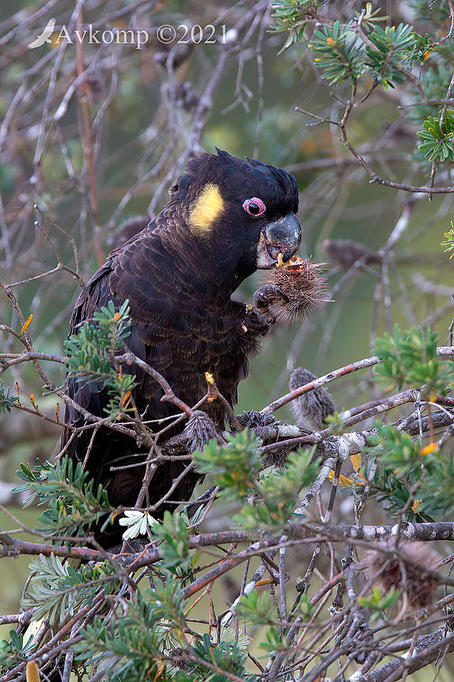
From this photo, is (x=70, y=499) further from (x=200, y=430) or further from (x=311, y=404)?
(x=311, y=404)

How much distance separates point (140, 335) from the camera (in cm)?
230

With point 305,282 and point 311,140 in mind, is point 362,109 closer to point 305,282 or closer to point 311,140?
point 311,140

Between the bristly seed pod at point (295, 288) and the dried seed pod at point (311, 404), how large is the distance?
0.20 metres

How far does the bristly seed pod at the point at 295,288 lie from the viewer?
2158 mm

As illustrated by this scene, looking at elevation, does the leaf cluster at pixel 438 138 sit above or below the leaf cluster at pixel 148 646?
above

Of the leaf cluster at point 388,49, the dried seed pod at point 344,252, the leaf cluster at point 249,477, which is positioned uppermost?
the leaf cluster at point 388,49

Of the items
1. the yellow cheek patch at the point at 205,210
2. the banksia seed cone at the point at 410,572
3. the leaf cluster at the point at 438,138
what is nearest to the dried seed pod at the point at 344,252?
the yellow cheek patch at the point at 205,210

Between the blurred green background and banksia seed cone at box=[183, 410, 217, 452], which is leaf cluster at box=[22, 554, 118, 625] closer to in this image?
banksia seed cone at box=[183, 410, 217, 452]

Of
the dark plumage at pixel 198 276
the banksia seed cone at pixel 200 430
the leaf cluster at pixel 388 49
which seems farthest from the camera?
the dark plumage at pixel 198 276

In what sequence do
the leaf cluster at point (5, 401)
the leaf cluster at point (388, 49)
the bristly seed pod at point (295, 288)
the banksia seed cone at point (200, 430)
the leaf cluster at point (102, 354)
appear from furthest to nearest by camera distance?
the bristly seed pod at point (295, 288) → the banksia seed cone at point (200, 430) → the leaf cluster at point (388, 49) → the leaf cluster at point (5, 401) → the leaf cluster at point (102, 354)

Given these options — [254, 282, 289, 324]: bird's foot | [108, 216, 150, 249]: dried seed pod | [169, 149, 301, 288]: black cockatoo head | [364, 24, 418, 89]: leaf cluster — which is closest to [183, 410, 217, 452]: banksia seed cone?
[254, 282, 289, 324]: bird's foot

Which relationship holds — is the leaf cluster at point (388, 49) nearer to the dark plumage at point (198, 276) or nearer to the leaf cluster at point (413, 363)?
the dark plumage at point (198, 276)

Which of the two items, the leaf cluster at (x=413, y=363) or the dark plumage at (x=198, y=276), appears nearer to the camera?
the leaf cluster at (x=413, y=363)

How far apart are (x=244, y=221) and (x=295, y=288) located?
35 centimetres
